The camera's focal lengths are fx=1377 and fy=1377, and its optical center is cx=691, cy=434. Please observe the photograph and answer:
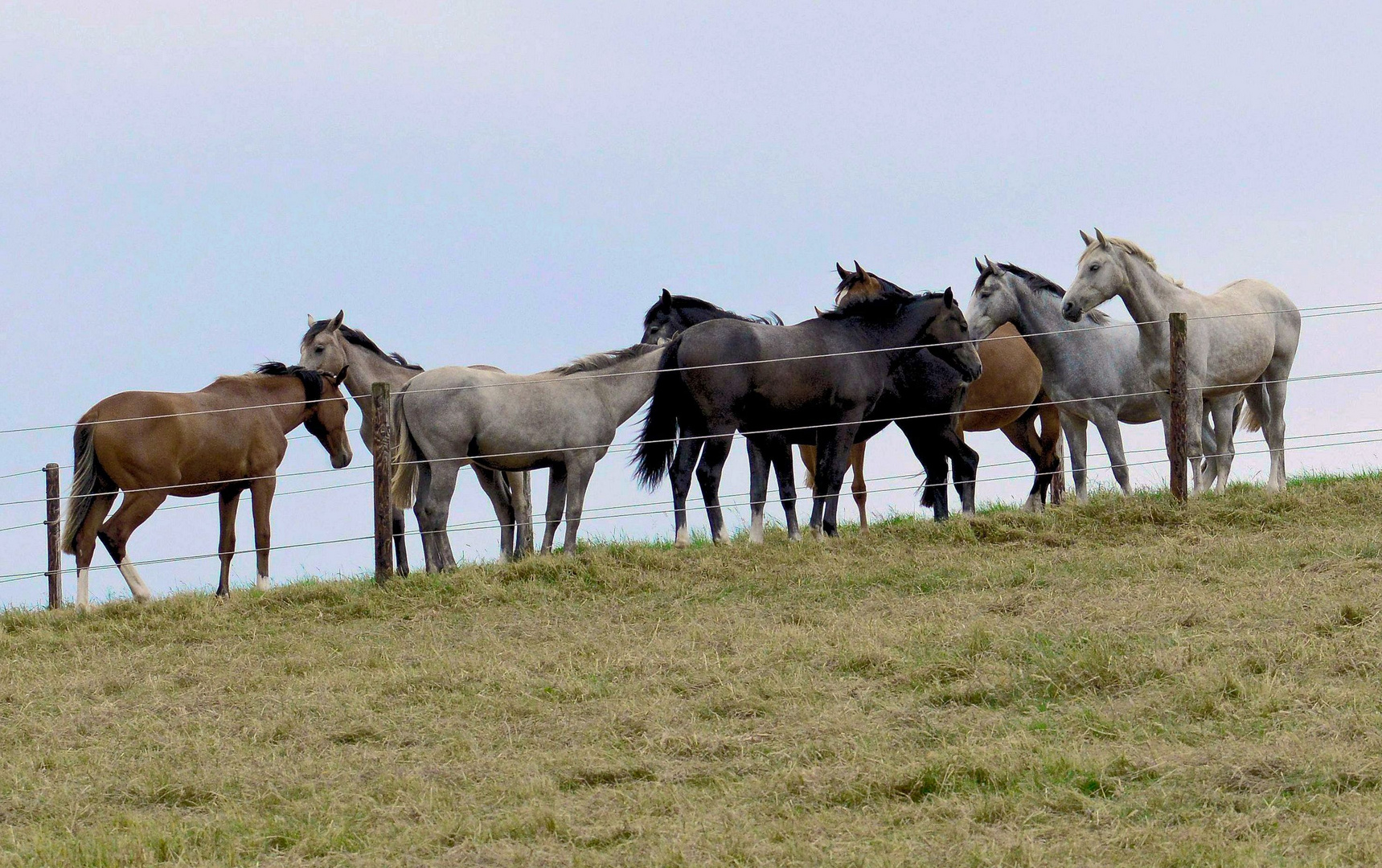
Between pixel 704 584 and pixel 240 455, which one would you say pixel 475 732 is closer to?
pixel 704 584

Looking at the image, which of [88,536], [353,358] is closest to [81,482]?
[88,536]

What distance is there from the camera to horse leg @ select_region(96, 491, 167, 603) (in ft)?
34.4

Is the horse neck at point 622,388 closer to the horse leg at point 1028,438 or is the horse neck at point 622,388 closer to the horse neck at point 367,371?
the horse neck at point 367,371

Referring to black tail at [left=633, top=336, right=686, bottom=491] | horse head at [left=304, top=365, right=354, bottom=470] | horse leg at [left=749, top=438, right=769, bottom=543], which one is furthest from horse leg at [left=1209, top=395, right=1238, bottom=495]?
horse head at [left=304, top=365, right=354, bottom=470]

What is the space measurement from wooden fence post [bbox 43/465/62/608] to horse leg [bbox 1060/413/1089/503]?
8571 mm

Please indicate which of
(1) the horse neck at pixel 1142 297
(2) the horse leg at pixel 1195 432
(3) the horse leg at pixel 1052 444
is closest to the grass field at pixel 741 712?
(2) the horse leg at pixel 1195 432

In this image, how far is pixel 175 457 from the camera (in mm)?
10695

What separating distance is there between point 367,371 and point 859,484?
443cm

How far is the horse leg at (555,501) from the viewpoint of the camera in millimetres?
10195

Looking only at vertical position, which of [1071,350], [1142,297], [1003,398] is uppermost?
[1142,297]

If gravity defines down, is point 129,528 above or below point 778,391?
below

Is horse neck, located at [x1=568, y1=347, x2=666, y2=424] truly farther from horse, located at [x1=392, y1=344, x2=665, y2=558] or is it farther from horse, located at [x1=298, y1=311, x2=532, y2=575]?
horse, located at [x1=298, y1=311, x2=532, y2=575]

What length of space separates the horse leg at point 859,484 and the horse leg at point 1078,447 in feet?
5.81

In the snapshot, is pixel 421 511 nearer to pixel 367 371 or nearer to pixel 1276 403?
pixel 367 371
